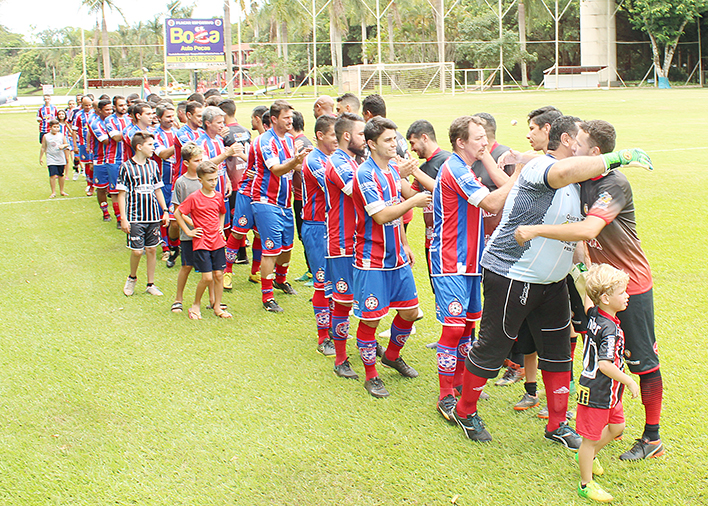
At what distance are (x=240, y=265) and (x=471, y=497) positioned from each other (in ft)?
20.3

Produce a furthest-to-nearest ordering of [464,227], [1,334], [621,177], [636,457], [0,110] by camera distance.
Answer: [0,110] → [1,334] → [464,227] → [636,457] → [621,177]

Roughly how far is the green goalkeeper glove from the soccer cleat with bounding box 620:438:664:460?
182 centimetres

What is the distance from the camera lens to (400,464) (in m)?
4.10

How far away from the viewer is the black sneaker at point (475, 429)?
434cm

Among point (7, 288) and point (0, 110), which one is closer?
point (7, 288)

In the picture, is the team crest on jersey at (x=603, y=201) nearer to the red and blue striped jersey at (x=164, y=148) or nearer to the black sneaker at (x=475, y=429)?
the black sneaker at (x=475, y=429)

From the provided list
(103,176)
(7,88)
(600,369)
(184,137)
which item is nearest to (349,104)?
(184,137)

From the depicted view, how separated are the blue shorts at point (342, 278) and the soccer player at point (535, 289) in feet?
4.92

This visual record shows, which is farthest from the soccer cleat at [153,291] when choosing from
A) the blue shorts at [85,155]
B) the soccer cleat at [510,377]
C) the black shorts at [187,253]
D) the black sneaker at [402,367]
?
the blue shorts at [85,155]

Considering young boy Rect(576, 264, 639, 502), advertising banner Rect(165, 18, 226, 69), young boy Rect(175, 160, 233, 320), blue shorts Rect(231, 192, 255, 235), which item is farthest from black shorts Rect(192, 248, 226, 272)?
advertising banner Rect(165, 18, 226, 69)

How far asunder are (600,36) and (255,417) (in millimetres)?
56713

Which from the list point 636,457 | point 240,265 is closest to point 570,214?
point 636,457

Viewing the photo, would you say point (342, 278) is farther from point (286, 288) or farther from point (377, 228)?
point (286, 288)

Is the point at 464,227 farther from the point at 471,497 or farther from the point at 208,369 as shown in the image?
the point at 208,369
